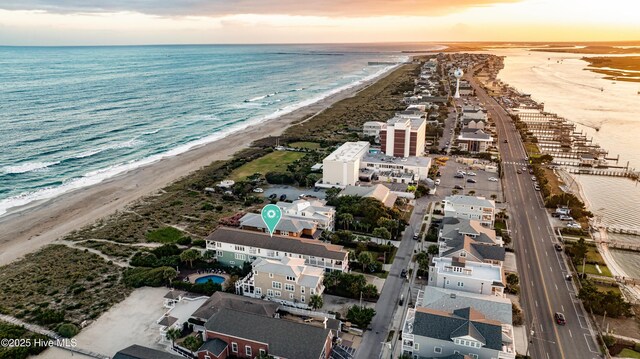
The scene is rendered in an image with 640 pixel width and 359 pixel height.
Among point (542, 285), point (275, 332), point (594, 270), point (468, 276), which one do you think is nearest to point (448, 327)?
point (468, 276)

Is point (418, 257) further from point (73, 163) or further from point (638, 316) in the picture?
point (73, 163)

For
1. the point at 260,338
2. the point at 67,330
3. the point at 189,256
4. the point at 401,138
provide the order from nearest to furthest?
1. the point at 260,338
2. the point at 67,330
3. the point at 189,256
4. the point at 401,138

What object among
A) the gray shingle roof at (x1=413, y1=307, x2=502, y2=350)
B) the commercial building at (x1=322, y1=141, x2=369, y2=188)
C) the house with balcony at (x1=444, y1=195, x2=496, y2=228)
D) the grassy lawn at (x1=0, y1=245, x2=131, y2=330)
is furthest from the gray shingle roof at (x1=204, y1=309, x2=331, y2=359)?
the commercial building at (x1=322, y1=141, x2=369, y2=188)

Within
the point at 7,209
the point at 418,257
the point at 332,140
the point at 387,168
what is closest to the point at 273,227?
the point at 418,257

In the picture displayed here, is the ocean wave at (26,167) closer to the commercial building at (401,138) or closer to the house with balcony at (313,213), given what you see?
the house with balcony at (313,213)

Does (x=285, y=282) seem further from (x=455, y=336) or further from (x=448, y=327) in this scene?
(x=455, y=336)

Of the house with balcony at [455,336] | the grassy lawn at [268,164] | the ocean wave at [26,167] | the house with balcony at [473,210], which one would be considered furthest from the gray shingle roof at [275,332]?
the ocean wave at [26,167]
